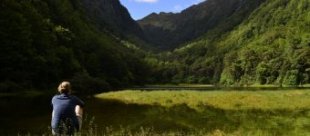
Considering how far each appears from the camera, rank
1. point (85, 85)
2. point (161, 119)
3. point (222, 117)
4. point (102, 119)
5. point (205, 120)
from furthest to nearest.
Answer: point (85, 85), point (222, 117), point (102, 119), point (161, 119), point (205, 120)

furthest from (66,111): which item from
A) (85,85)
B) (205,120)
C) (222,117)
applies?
(85,85)

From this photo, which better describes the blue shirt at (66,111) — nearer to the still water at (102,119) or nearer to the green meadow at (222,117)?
the green meadow at (222,117)

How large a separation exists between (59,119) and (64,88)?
0.93 m

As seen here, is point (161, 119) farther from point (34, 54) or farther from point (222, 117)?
point (34, 54)

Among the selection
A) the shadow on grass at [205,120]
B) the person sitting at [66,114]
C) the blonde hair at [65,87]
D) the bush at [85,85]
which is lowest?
the shadow on grass at [205,120]

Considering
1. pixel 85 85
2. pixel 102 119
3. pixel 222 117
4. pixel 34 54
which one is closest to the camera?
pixel 102 119

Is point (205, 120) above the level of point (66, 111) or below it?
below

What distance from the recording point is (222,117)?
134 feet

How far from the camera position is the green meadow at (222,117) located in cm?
3444

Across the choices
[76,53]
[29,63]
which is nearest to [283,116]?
[29,63]

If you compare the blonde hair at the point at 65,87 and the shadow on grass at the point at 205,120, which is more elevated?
the blonde hair at the point at 65,87

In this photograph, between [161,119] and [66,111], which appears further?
[161,119]

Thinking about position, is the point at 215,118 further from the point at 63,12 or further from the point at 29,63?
the point at 63,12

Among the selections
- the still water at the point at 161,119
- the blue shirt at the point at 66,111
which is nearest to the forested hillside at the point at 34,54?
the still water at the point at 161,119
